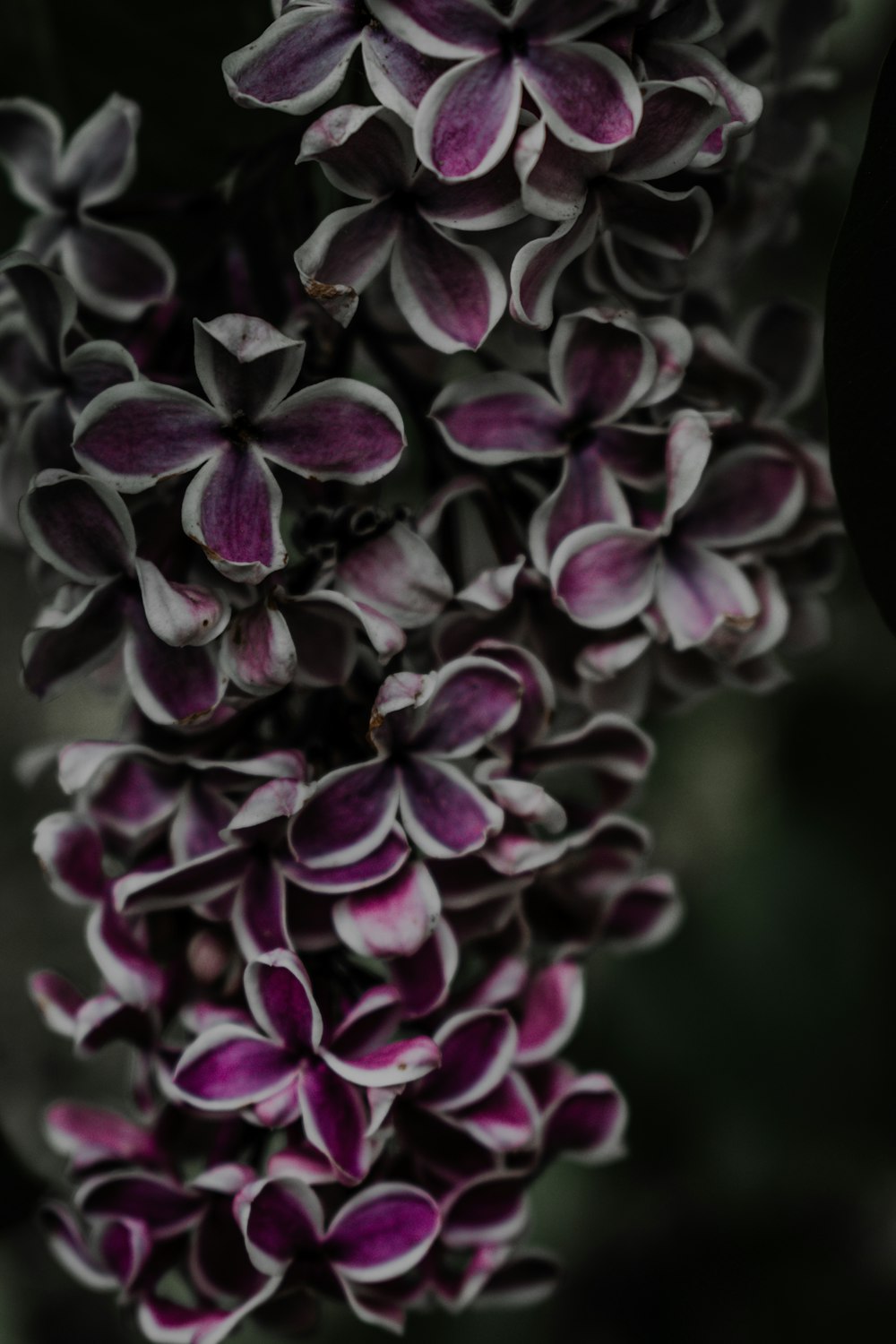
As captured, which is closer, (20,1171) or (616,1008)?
(20,1171)

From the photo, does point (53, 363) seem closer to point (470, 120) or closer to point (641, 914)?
point (470, 120)

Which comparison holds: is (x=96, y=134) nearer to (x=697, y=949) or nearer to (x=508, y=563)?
(x=508, y=563)

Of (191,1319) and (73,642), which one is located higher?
(73,642)

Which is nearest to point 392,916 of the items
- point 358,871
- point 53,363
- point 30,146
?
point 358,871

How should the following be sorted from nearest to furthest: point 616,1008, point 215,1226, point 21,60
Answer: point 215,1226 → point 21,60 → point 616,1008

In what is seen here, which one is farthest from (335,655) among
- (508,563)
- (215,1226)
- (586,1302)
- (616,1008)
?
(586,1302)

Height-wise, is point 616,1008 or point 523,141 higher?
point 523,141

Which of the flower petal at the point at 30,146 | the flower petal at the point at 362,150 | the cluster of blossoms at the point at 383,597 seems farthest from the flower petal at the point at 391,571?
the flower petal at the point at 30,146
